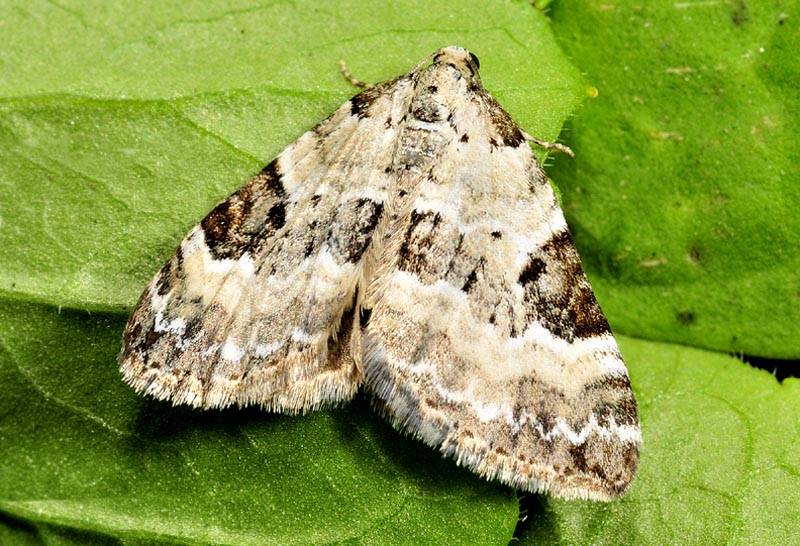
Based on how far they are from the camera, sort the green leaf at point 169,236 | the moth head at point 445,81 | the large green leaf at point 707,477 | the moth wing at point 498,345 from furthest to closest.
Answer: the large green leaf at point 707,477
the green leaf at point 169,236
the moth head at point 445,81
the moth wing at point 498,345

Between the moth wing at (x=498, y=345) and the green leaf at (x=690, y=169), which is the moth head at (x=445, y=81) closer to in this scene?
the moth wing at (x=498, y=345)

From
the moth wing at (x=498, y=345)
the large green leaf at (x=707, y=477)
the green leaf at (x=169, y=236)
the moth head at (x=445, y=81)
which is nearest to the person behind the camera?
the moth wing at (x=498, y=345)

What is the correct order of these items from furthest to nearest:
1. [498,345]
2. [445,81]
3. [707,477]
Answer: [707,477] < [445,81] < [498,345]

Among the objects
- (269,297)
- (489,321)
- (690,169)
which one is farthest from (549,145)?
(269,297)

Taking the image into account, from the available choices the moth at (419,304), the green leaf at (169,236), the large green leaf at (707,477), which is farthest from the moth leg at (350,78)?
the large green leaf at (707,477)

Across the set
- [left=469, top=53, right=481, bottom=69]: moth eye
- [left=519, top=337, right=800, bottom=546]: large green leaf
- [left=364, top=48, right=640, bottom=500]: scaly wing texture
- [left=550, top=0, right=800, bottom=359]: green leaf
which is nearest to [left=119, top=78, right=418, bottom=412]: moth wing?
[left=364, top=48, right=640, bottom=500]: scaly wing texture

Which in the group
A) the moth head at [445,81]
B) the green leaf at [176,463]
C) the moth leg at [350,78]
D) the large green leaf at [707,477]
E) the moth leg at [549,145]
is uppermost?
the moth leg at [350,78]

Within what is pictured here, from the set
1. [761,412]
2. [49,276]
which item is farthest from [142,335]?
[761,412]

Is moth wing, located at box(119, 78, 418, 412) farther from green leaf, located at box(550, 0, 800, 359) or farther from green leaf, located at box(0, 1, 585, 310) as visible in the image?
green leaf, located at box(550, 0, 800, 359)

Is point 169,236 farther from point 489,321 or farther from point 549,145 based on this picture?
point 549,145
